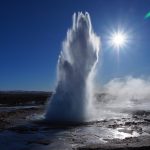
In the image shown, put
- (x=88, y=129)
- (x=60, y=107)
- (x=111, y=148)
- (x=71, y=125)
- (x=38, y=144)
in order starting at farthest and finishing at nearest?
(x=60, y=107), (x=71, y=125), (x=88, y=129), (x=38, y=144), (x=111, y=148)

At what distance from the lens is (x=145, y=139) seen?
58.1 feet

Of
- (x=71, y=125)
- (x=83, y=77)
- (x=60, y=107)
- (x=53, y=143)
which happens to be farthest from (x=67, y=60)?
(x=53, y=143)

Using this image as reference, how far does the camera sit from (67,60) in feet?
104

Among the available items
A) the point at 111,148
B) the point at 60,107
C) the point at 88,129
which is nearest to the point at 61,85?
the point at 60,107

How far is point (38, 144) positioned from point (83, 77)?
47.6 feet

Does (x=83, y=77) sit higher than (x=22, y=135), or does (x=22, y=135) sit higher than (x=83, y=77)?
(x=83, y=77)

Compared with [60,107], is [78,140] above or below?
below

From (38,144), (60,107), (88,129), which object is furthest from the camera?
(60,107)

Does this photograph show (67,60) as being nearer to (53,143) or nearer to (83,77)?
(83,77)

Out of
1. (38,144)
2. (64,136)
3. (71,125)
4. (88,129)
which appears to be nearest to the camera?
(38,144)

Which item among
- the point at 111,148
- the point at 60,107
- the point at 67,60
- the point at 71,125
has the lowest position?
the point at 111,148

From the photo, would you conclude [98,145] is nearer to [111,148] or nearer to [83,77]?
[111,148]

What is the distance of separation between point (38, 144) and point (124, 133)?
6.28 meters

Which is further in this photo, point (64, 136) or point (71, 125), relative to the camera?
point (71, 125)
